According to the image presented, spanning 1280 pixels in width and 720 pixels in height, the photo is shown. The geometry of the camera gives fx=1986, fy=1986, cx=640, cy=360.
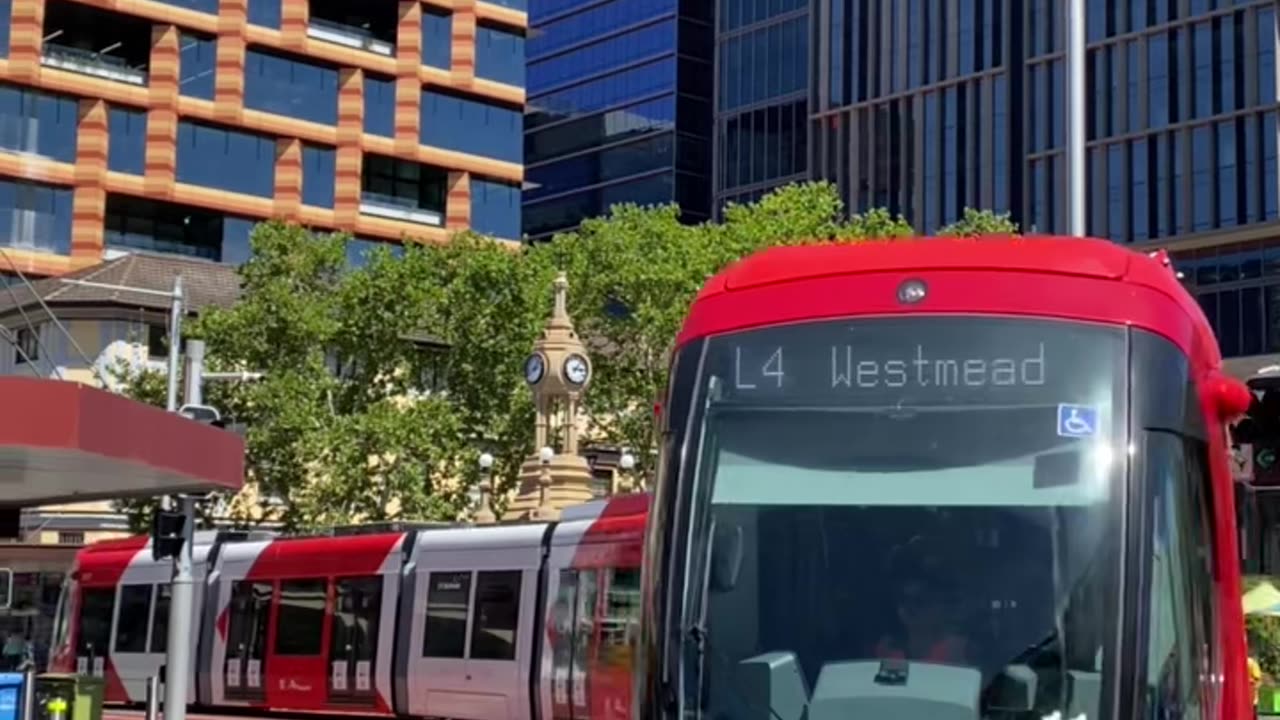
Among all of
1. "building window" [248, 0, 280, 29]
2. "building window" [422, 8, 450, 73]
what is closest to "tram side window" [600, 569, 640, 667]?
"building window" [248, 0, 280, 29]

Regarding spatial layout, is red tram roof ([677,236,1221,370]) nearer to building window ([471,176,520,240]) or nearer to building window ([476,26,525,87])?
building window ([471,176,520,240])

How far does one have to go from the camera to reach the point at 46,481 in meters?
19.7

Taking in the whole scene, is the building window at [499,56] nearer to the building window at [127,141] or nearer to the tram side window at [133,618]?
the building window at [127,141]

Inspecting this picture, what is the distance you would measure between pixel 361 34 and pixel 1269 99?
30.9 meters

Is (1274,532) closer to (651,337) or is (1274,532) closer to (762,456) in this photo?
(762,456)

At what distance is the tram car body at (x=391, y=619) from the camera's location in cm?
2100

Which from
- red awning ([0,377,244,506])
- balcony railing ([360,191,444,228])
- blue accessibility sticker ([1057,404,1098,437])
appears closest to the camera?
blue accessibility sticker ([1057,404,1098,437])

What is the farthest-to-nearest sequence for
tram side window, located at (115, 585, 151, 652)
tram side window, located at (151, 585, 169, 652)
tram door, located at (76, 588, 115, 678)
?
tram door, located at (76, 588, 115, 678) → tram side window, located at (115, 585, 151, 652) → tram side window, located at (151, 585, 169, 652)

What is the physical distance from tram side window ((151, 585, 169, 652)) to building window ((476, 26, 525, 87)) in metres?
38.8

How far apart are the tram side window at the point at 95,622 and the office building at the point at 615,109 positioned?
66416mm

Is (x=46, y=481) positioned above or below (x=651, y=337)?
below

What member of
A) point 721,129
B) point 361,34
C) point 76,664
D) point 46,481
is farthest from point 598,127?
point 46,481

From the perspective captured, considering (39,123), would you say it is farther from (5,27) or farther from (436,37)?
(436,37)

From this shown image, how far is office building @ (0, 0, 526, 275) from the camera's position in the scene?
186 ft
